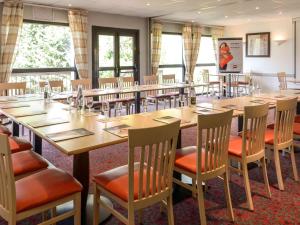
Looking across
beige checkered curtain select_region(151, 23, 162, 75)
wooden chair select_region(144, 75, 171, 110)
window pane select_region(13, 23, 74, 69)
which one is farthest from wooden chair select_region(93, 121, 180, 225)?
beige checkered curtain select_region(151, 23, 162, 75)

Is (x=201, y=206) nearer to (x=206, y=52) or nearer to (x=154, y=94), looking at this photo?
(x=154, y=94)

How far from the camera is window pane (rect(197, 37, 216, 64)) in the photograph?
1083cm

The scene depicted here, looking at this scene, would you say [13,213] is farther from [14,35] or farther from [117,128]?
[14,35]

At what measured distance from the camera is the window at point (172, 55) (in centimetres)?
959

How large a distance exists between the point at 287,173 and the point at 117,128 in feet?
6.95

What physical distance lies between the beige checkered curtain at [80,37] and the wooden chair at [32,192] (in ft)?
18.0

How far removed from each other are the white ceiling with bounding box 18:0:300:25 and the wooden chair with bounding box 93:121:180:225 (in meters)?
5.20

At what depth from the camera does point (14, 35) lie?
6172 millimetres

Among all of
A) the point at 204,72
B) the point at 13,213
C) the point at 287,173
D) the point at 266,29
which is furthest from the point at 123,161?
the point at 266,29

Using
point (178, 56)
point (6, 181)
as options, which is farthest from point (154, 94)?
point (6, 181)

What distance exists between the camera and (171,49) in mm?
9891

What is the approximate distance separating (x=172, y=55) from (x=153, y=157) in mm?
8307

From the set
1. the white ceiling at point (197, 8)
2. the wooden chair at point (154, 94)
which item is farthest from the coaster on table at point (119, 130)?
the white ceiling at point (197, 8)

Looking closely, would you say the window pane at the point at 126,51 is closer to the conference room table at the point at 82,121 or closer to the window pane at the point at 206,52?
the window pane at the point at 206,52
